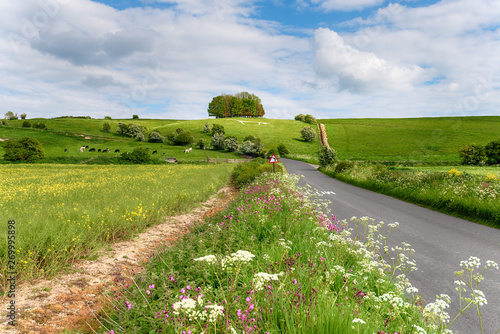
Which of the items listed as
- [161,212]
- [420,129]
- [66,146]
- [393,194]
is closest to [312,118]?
[420,129]

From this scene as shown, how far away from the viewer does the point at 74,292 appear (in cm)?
498

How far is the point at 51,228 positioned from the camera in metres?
6.17

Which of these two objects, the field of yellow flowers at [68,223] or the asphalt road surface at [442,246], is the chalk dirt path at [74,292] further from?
the asphalt road surface at [442,246]

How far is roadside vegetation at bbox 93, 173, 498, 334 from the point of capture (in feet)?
8.05

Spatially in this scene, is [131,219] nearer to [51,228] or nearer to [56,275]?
[51,228]

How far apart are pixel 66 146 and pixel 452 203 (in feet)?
244

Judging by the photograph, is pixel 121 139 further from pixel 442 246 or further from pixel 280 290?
pixel 280 290

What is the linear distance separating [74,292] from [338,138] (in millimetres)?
86681

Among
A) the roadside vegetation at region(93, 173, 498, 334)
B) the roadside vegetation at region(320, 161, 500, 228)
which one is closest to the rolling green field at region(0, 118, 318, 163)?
the roadside vegetation at region(320, 161, 500, 228)

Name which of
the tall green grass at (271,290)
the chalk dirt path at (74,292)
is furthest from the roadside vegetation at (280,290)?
the chalk dirt path at (74,292)

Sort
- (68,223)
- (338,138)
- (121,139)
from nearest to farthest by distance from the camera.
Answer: (68,223), (121,139), (338,138)

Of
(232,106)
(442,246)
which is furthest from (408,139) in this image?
(232,106)

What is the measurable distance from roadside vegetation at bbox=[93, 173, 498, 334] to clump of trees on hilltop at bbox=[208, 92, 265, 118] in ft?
406

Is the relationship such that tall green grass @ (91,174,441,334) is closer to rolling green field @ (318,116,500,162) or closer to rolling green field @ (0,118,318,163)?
rolling green field @ (0,118,318,163)
